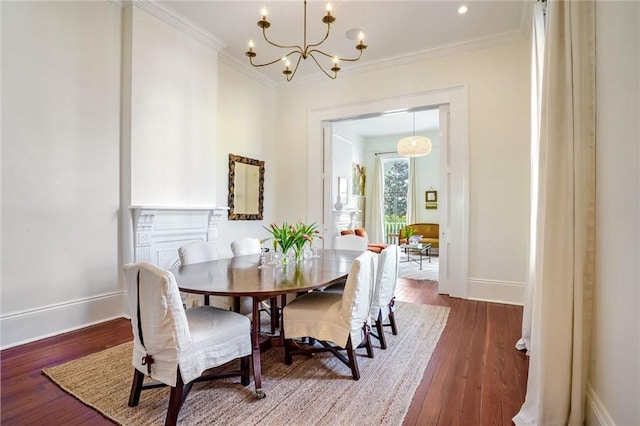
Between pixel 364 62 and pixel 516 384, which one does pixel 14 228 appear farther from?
pixel 364 62

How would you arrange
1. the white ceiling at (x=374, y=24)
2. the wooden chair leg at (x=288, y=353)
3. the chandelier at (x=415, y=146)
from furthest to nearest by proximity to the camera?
the chandelier at (x=415, y=146), the white ceiling at (x=374, y=24), the wooden chair leg at (x=288, y=353)

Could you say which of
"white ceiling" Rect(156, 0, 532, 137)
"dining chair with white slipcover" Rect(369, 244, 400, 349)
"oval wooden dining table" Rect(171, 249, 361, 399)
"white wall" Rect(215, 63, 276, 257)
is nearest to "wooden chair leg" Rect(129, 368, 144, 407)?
"oval wooden dining table" Rect(171, 249, 361, 399)

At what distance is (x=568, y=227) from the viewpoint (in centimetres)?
158

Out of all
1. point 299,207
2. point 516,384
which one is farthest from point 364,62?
point 516,384

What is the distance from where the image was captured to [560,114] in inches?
63.5

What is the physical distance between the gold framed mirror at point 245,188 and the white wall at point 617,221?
4.17m

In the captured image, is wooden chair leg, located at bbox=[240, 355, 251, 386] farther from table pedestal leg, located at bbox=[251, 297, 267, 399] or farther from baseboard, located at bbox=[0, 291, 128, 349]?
baseboard, located at bbox=[0, 291, 128, 349]

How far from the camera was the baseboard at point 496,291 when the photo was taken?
3963 mm

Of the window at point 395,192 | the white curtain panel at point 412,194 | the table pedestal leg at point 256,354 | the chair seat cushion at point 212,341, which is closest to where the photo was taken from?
the chair seat cushion at point 212,341

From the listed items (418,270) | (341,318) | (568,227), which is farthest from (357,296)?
(418,270)

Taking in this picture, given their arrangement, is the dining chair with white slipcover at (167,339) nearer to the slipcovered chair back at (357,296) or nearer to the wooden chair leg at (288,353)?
the wooden chair leg at (288,353)

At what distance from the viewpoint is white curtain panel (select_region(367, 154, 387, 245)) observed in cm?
917

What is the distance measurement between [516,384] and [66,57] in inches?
178

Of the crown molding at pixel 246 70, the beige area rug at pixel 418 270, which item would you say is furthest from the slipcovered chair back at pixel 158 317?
the beige area rug at pixel 418 270
